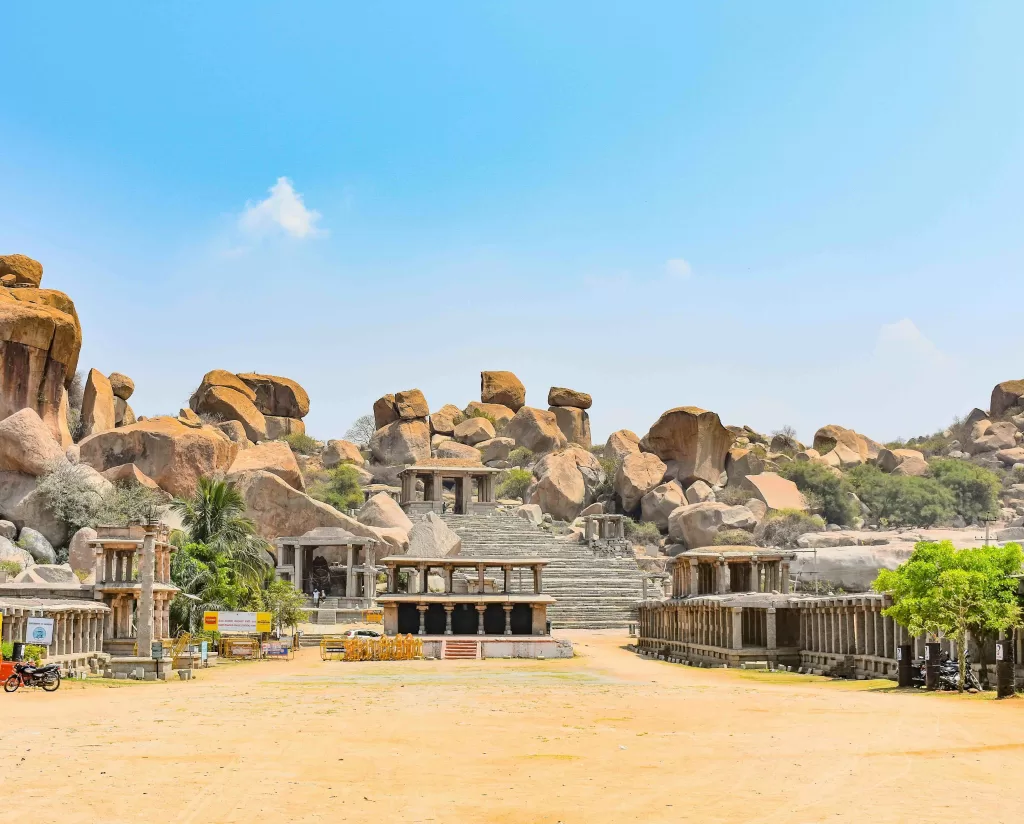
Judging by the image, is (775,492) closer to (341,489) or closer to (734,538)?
A: (734,538)

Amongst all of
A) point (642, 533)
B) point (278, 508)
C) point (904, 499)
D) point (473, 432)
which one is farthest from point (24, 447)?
point (904, 499)

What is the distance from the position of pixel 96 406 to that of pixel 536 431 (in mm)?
45993

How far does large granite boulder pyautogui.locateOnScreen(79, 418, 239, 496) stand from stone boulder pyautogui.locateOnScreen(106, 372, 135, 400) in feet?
96.2

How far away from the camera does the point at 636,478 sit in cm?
9212

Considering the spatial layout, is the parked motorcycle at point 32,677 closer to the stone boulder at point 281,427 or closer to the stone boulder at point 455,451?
the stone boulder at point 455,451

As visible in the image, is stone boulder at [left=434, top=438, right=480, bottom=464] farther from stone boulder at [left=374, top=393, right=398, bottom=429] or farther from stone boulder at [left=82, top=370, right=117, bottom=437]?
stone boulder at [left=82, top=370, right=117, bottom=437]

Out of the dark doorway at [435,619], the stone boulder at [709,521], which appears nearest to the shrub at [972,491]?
the stone boulder at [709,521]

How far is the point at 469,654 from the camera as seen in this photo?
47.0 metres

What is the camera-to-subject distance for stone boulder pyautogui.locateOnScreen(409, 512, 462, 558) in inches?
2345

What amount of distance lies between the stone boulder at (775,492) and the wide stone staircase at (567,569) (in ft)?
73.4

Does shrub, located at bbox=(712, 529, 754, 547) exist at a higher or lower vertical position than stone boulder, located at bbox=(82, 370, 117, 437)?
lower

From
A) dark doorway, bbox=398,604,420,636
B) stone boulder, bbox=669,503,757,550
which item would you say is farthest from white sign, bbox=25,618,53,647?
stone boulder, bbox=669,503,757,550

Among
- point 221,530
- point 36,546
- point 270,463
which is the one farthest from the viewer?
point 270,463

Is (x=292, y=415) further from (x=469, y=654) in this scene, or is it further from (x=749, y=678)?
(x=749, y=678)
